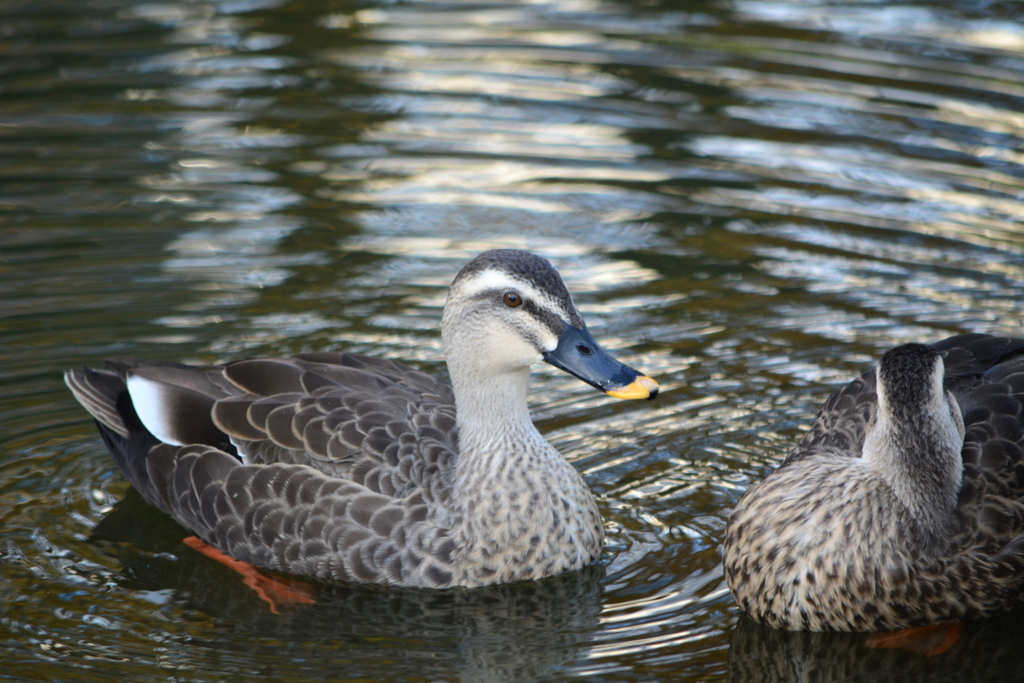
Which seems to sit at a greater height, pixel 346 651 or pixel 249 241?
pixel 249 241

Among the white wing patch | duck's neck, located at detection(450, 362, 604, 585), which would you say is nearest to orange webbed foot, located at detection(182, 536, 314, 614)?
the white wing patch

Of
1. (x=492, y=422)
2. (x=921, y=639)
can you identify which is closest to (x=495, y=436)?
A: (x=492, y=422)

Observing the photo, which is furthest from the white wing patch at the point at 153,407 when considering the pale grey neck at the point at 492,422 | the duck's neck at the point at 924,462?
the duck's neck at the point at 924,462

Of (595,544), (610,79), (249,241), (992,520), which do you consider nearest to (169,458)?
(595,544)

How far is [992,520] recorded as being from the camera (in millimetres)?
6031

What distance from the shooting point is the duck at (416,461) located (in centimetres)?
657

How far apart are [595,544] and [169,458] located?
7.88 feet

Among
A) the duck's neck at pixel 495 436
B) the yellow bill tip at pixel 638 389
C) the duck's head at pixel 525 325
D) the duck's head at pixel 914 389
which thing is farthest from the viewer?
the duck's neck at pixel 495 436

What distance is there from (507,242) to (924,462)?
505cm

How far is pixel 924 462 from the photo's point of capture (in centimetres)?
591

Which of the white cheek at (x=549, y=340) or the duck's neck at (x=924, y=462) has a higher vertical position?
the white cheek at (x=549, y=340)

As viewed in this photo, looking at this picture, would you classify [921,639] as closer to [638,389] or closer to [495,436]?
[638,389]

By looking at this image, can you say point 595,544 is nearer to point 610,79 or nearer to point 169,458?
point 169,458

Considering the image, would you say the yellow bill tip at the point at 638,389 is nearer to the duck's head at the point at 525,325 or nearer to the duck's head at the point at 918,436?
the duck's head at the point at 525,325
